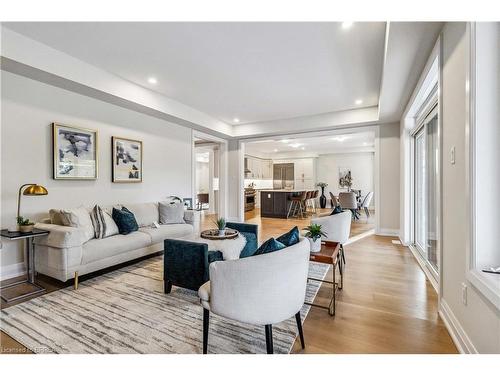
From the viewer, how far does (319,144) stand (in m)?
9.66

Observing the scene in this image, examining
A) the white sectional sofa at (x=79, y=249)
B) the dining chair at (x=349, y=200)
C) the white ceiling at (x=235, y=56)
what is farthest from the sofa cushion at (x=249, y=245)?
the dining chair at (x=349, y=200)

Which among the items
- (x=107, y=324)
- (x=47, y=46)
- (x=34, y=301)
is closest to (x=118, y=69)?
(x=47, y=46)

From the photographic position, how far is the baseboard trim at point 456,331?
161cm

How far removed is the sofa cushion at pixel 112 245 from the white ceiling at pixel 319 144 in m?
4.87

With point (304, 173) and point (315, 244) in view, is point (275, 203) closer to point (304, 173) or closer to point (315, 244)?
point (304, 173)

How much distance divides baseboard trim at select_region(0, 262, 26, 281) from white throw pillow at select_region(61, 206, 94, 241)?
0.88 meters

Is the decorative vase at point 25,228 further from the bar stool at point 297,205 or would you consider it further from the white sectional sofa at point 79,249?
the bar stool at point 297,205

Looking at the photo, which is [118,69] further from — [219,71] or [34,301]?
[34,301]

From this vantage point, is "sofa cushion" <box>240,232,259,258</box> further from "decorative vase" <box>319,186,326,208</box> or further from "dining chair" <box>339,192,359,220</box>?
"decorative vase" <box>319,186,326,208</box>

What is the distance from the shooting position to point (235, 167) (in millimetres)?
7391

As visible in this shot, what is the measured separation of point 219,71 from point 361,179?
30.1ft

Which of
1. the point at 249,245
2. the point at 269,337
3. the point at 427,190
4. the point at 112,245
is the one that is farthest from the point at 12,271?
the point at 427,190

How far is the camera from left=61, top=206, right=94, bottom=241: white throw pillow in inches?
119

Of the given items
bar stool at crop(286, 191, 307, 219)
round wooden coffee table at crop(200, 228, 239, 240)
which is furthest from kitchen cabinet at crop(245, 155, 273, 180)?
round wooden coffee table at crop(200, 228, 239, 240)
